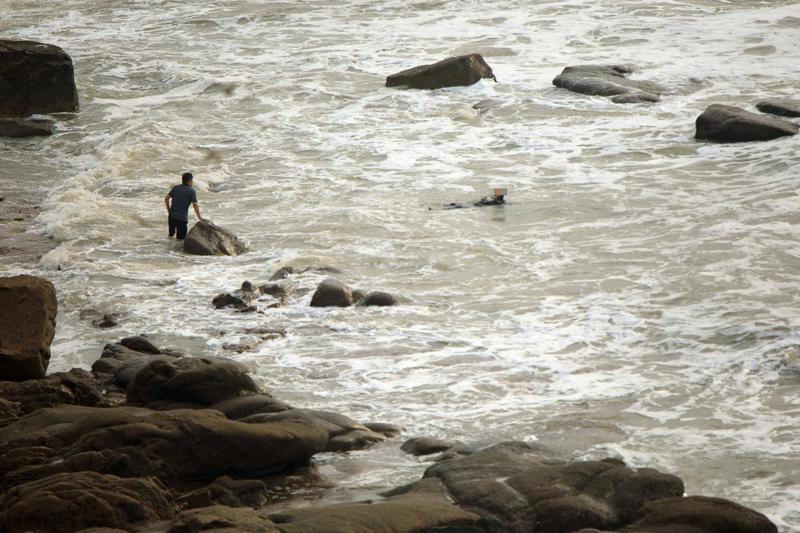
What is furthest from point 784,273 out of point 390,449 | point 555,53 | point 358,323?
point 555,53

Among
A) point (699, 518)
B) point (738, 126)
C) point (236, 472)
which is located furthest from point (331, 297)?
point (738, 126)

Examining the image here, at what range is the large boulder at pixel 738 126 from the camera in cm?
1886

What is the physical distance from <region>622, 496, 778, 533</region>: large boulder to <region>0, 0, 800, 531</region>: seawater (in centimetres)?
82

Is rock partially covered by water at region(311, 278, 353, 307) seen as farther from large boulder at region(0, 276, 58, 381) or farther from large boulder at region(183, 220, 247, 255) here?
large boulder at region(0, 276, 58, 381)

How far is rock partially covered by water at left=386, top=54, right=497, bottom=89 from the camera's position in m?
23.7

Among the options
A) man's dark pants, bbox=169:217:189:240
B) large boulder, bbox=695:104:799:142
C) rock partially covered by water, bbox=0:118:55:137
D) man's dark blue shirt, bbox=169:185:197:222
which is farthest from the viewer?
rock partially covered by water, bbox=0:118:55:137

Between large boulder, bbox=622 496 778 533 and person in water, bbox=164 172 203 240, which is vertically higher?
large boulder, bbox=622 496 778 533

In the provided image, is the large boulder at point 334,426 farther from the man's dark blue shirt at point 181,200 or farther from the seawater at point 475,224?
the man's dark blue shirt at point 181,200

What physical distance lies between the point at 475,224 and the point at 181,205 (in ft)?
13.0

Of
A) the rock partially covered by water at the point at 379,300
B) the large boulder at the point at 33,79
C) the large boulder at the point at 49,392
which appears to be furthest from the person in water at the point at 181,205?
the large boulder at the point at 33,79

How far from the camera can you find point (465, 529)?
261 inches

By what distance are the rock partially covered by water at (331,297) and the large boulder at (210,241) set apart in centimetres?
259

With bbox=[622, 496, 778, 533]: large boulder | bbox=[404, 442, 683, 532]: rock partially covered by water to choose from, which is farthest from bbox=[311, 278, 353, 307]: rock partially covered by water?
bbox=[622, 496, 778, 533]: large boulder

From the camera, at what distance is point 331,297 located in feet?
42.2
